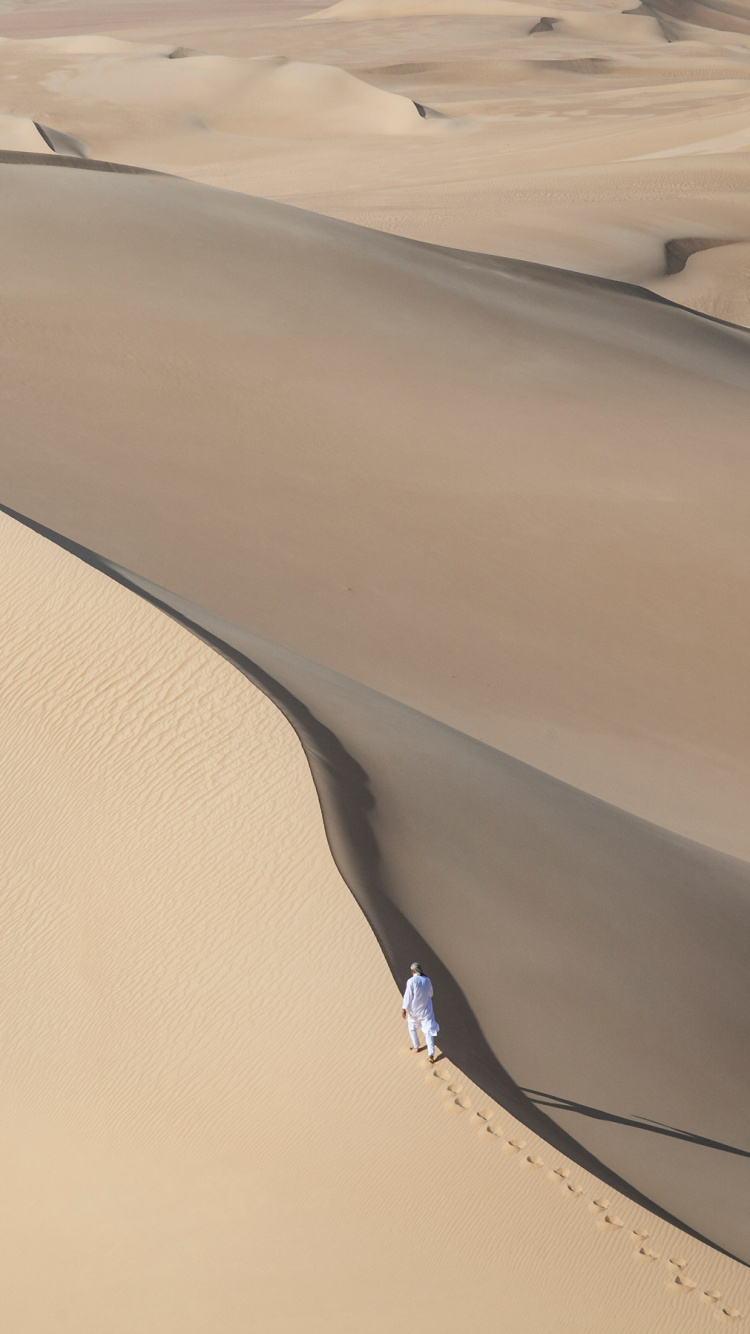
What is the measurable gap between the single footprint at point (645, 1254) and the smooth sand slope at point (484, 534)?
0.31m

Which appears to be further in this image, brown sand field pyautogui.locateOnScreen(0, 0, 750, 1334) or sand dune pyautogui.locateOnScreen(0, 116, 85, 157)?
sand dune pyautogui.locateOnScreen(0, 116, 85, 157)

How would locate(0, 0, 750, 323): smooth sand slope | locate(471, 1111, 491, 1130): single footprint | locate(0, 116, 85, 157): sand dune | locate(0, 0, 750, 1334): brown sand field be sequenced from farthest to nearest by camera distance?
locate(0, 116, 85, 157): sand dune, locate(0, 0, 750, 323): smooth sand slope, locate(471, 1111, 491, 1130): single footprint, locate(0, 0, 750, 1334): brown sand field

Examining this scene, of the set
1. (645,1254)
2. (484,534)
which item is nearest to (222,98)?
(484,534)

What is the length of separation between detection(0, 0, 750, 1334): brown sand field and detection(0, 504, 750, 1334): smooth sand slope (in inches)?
0.5

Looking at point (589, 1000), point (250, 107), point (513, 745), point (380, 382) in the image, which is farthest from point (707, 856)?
point (250, 107)

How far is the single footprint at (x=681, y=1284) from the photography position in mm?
3797

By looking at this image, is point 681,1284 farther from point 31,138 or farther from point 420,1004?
point 31,138

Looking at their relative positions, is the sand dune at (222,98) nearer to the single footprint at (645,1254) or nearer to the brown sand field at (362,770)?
the brown sand field at (362,770)

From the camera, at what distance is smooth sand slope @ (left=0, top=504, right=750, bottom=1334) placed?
381 centimetres

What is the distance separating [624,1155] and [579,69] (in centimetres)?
4741

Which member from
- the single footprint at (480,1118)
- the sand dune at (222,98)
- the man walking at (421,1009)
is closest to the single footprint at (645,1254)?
the single footprint at (480,1118)

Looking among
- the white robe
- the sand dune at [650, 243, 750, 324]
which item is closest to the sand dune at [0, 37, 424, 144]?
the sand dune at [650, 243, 750, 324]

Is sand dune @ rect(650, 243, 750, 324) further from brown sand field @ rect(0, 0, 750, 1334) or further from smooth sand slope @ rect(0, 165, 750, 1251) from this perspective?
smooth sand slope @ rect(0, 165, 750, 1251)

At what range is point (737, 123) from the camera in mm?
28281
